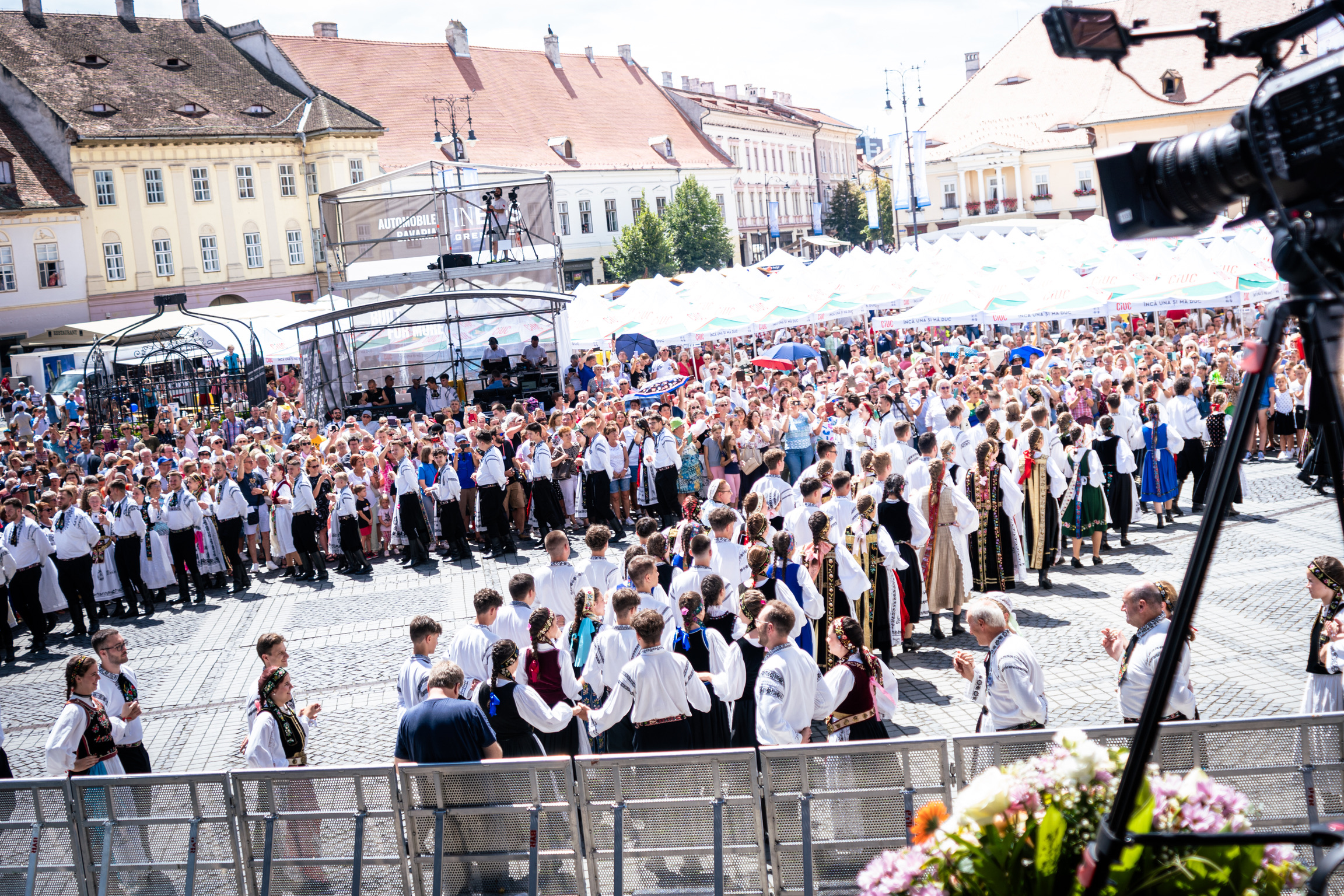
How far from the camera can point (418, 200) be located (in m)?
27.7

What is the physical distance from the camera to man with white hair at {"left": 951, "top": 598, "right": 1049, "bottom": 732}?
236 inches

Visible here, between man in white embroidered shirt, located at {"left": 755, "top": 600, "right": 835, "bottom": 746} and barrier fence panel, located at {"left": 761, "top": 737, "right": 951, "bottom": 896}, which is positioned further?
man in white embroidered shirt, located at {"left": 755, "top": 600, "right": 835, "bottom": 746}

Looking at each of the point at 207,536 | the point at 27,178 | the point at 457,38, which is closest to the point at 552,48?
the point at 457,38

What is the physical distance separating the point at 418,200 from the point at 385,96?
31.7 meters

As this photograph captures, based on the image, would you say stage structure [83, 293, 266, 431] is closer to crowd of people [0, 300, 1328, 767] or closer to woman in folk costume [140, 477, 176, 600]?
crowd of people [0, 300, 1328, 767]

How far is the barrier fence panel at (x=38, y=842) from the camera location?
19.5 ft

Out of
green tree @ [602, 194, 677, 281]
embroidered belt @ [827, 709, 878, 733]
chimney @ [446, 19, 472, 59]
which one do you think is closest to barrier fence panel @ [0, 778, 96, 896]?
embroidered belt @ [827, 709, 878, 733]

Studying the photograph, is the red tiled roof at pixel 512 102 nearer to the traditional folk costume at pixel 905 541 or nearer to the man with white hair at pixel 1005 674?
the traditional folk costume at pixel 905 541

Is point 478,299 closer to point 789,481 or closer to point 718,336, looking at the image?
point 718,336

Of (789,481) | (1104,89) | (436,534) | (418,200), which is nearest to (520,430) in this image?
(436,534)

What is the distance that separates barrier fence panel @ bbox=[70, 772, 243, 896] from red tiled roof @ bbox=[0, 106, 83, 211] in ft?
144

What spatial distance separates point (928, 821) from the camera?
2.69 meters

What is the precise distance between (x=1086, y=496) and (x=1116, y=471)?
3.89 ft

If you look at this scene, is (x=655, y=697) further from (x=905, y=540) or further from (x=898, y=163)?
(x=898, y=163)
